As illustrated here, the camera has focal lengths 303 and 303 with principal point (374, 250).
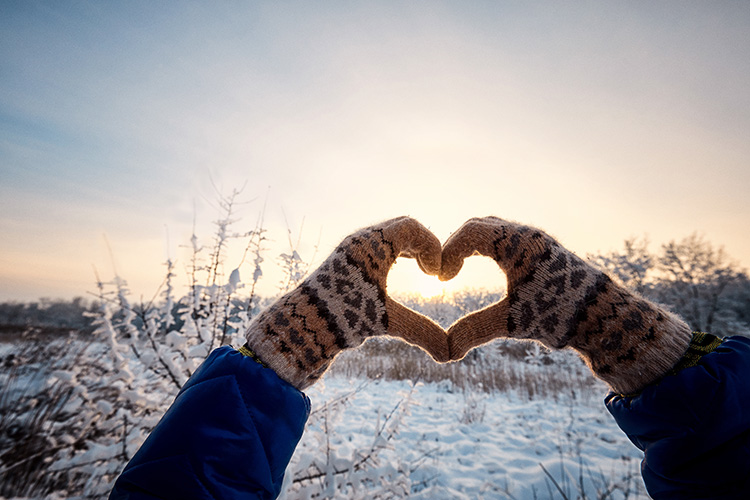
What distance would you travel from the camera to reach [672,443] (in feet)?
2.81

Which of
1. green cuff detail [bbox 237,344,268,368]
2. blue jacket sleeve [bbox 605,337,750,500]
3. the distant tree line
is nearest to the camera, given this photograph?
blue jacket sleeve [bbox 605,337,750,500]

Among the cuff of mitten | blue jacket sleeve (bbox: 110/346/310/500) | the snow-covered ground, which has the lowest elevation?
the snow-covered ground

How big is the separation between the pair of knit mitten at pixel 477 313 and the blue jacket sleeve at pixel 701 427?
0.27 feet

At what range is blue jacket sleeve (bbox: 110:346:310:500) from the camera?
2.60 ft

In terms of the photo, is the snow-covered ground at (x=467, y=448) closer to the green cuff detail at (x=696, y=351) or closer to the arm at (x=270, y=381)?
the arm at (x=270, y=381)

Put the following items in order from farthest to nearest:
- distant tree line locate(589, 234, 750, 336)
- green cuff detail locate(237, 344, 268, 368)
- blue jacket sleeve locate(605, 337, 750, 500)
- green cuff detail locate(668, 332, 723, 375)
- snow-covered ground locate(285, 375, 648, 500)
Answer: distant tree line locate(589, 234, 750, 336)
snow-covered ground locate(285, 375, 648, 500)
green cuff detail locate(237, 344, 268, 368)
green cuff detail locate(668, 332, 723, 375)
blue jacket sleeve locate(605, 337, 750, 500)

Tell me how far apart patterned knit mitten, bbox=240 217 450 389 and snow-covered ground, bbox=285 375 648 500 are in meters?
1.22

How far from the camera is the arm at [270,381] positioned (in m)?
0.80

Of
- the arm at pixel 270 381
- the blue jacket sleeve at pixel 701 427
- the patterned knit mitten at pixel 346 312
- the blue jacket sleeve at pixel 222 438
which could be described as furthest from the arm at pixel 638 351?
the blue jacket sleeve at pixel 222 438

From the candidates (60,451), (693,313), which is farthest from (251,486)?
(693,313)

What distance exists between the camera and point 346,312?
4.17 feet

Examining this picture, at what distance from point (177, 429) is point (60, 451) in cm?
244

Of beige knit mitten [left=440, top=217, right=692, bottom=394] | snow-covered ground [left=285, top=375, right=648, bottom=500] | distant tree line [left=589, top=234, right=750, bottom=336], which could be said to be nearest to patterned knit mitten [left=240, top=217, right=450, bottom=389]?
beige knit mitten [left=440, top=217, right=692, bottom=394]

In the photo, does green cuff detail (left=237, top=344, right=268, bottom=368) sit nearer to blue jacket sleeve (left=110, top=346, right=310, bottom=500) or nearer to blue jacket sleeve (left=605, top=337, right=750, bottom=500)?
blue jacket sleeve (left=110, top=346, right=310, bottom=500)
